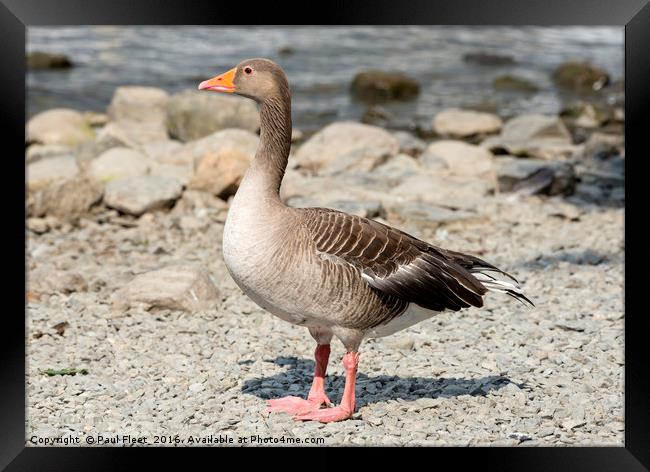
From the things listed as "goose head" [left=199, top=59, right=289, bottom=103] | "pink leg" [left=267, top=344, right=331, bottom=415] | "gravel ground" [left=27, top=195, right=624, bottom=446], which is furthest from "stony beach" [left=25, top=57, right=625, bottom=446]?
"goose head" [left=199, top=59, right=289, bottom=103]

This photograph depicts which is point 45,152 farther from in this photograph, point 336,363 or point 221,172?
point 336,363

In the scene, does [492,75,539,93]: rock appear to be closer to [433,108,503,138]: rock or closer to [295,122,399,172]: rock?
[433,108,503,138]: rock

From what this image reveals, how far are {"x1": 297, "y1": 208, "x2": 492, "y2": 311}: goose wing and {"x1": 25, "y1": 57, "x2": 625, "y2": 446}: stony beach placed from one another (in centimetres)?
100

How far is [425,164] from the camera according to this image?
16891 millimetres

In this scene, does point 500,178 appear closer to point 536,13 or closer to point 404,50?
point 536,13

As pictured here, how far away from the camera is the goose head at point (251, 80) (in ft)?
20.9

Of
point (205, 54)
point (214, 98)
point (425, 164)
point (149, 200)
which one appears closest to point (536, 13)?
point (149, 200)

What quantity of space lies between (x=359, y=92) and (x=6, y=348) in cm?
2468

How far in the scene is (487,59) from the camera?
116 ft

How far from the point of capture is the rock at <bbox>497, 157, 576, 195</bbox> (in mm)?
14641

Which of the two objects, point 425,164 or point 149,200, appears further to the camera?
point 425,164

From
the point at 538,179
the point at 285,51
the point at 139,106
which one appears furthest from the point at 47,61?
the point at 538,179

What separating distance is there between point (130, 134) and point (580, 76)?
62.1ft

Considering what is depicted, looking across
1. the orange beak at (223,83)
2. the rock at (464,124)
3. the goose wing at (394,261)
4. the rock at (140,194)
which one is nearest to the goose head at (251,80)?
the orange beak at (223,83)
